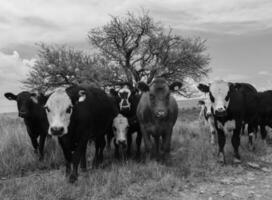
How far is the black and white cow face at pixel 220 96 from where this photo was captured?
7.43 metres

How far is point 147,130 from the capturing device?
8.33 meters

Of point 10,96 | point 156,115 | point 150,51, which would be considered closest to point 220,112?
point 156,115

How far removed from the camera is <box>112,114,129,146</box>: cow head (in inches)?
326

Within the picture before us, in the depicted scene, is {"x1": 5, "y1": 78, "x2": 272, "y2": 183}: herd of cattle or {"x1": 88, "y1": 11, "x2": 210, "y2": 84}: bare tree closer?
{"x1": 5, "y1": 78, "x2": 272, "y2": 183}: herd of cattle

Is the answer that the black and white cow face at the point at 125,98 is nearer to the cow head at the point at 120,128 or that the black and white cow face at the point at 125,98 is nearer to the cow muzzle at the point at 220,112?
the cow head at the point at 120,128

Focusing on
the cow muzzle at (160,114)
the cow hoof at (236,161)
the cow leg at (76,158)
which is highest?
the cow muzzle at (160,114)

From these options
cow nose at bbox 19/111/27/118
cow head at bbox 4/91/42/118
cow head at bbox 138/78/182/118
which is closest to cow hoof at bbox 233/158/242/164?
cow head at bbox 138/78/182/118

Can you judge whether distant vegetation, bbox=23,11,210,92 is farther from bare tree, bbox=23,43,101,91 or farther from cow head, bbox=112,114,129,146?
cow head, bbox=112,114,129,146

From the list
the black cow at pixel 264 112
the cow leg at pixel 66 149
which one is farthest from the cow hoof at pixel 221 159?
the cow leg at pixel 66 149

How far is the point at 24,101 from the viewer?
29.2 ft

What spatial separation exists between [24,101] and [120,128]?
2.67m

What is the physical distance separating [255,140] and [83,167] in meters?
5.87

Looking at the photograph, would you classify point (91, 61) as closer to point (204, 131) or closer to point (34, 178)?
point (204, 131)

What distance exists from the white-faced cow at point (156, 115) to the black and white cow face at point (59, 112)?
7.12 ft
